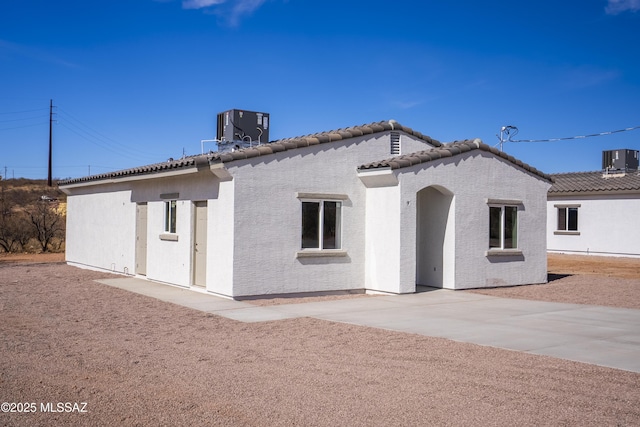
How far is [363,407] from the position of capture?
19.2 ft

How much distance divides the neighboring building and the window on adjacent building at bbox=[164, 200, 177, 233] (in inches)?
839

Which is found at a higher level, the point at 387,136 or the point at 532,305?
the point at 387,136

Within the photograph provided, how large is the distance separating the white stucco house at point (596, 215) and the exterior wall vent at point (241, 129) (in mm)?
17799

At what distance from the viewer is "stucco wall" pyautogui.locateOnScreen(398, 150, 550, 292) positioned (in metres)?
14.9

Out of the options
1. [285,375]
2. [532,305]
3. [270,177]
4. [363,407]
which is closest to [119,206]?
[270,177]

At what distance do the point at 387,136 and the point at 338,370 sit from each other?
33.0 feet

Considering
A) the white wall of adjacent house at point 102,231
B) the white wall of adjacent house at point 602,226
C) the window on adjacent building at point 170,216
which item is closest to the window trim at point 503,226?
the window on adjacent building at point 170,216

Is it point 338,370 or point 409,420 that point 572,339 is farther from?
point 409,420

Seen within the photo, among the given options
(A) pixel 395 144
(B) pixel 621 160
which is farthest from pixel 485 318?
(B) pixel 621 160

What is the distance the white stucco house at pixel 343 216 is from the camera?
45.4ft

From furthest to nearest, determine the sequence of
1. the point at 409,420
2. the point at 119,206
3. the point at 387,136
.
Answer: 1. the point at 119,206
2. the point at 387,136
3. the point at 409,420

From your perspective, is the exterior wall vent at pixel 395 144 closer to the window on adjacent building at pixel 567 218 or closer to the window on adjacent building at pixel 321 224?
the window on adjacent building at pixel 321 224

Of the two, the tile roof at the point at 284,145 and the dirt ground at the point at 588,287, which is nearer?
the tile roof at the point at 284,145

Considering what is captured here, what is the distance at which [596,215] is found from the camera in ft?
98.0
